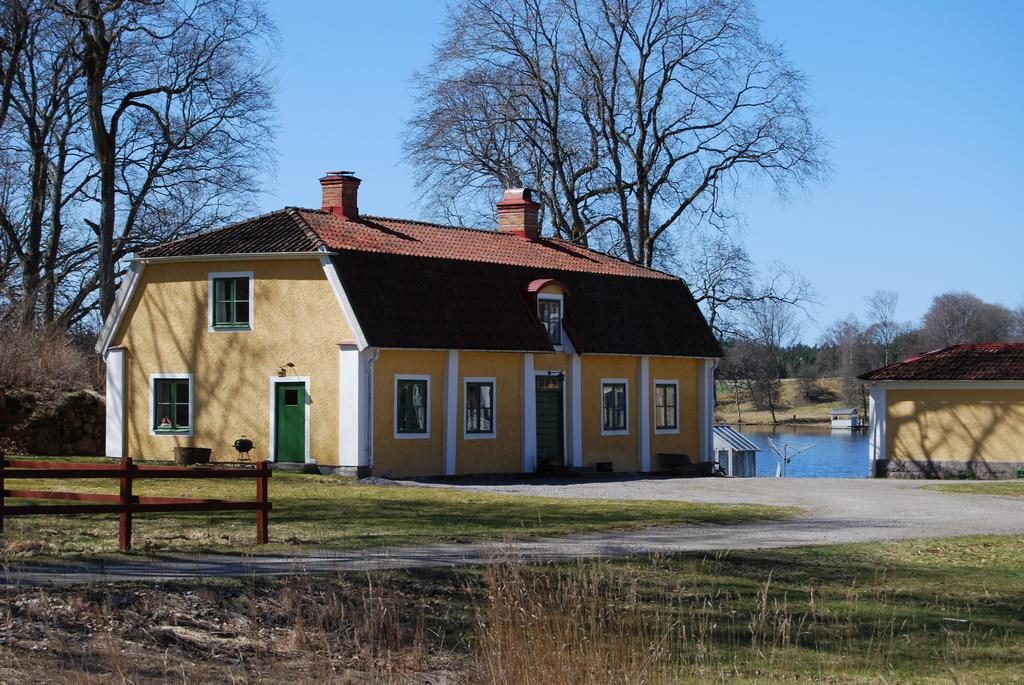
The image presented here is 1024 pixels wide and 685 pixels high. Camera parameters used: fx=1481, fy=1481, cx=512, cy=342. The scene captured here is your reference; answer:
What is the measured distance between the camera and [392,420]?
106 ft

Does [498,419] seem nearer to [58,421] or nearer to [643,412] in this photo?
[643,412]

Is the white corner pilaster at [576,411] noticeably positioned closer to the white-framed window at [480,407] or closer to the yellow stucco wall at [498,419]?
the yellow stucco wall at [498,419]

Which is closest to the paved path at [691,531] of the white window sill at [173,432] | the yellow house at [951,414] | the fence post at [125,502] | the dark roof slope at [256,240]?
the fence post at [125,502]

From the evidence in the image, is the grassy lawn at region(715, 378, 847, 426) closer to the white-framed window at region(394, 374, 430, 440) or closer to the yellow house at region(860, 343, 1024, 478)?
the yellow house at region(860, 343, 1024, 478)

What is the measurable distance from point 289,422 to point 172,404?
11.7ft

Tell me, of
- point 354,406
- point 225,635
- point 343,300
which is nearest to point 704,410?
point 354,406

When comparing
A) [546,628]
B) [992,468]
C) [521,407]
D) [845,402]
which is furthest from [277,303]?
[845,402]

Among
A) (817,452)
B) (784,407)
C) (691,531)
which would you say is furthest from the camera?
(784,407)

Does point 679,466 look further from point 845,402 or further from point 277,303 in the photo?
point 845,402

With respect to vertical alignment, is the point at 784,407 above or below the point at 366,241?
below

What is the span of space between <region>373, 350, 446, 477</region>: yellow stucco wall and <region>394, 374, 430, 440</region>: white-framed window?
0.29ft

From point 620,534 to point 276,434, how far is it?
594 inches

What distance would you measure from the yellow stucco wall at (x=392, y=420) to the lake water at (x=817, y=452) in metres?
17.7

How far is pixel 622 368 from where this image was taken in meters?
38.2
